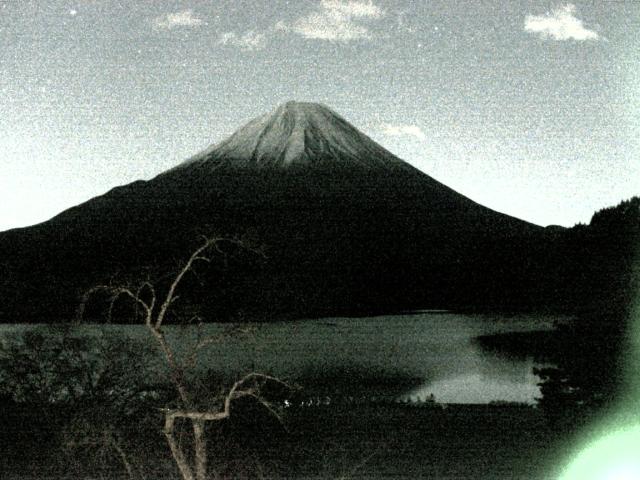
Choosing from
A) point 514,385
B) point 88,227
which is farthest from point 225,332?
point 88,227

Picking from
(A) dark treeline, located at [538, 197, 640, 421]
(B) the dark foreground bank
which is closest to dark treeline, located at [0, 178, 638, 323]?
(B) the dark foreground bank

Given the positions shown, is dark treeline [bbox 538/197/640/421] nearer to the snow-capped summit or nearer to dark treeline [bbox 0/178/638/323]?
dark treeline [bbox 0/178/638/323]

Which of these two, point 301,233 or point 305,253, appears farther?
point 301,233

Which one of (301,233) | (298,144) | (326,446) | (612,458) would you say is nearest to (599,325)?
(612,458)

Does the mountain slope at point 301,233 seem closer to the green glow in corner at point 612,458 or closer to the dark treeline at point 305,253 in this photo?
the dark treeline at point 305,253

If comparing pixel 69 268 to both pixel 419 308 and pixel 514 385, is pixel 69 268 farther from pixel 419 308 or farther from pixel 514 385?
pixel 514 385

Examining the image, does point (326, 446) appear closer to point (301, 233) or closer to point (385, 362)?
point (385, 362)
